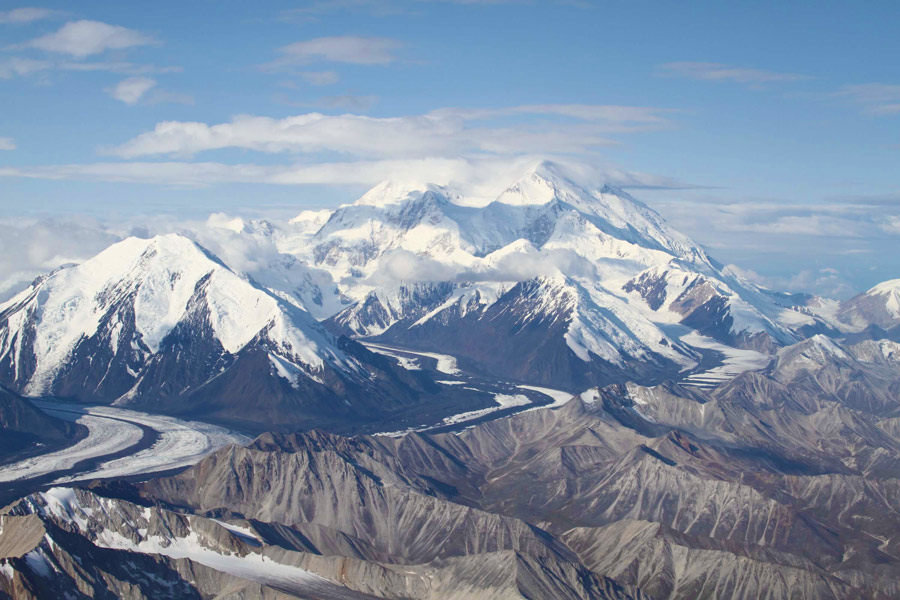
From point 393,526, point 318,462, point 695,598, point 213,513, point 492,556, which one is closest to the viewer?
point 492,556

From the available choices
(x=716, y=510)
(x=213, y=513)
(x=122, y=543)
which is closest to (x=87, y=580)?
(x=122, y=543)

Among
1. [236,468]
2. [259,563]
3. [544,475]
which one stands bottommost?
[544,475]

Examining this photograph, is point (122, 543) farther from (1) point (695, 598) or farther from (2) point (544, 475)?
(2) point (544, 475)

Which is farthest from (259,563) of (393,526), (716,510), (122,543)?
(716,510)

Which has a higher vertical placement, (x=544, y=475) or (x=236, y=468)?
(x=236, y=468)

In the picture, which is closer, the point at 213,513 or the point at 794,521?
the point at 213,513

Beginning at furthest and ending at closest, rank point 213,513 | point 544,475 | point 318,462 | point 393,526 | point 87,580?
point 544,475
point 318,462
point 393,526
point 213,513
point 87,580
